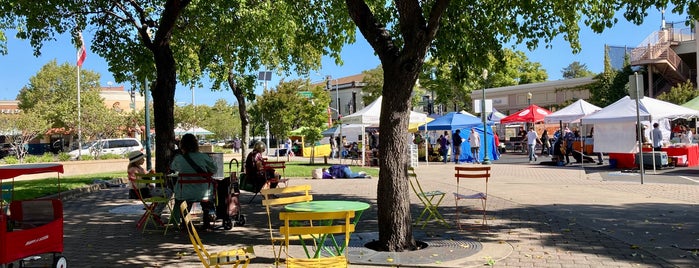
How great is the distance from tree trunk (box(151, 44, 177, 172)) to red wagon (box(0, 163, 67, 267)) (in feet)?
15.4

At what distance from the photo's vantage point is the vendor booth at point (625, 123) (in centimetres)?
1816

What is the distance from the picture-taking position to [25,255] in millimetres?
5145

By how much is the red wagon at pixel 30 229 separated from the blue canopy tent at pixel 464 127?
2086 centimetres

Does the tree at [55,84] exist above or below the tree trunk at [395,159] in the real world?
above

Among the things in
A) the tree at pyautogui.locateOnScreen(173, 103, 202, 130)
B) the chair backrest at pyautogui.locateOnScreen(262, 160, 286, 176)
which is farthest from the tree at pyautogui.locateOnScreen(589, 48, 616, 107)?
the chair backrest at pyautogui.locateOnScreen(262, 160, 286, 176)

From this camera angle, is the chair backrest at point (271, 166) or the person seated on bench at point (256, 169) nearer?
the person seated on bench at point (256, 169)

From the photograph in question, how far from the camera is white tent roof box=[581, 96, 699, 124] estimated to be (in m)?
18.0

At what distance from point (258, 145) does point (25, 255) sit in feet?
19.4

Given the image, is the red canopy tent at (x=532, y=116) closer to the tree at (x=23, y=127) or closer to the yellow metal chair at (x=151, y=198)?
the yellow metal chair at (x=151, y=198)

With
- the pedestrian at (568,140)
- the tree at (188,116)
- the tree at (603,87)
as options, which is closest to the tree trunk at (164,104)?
the pedestrian at (568,140)

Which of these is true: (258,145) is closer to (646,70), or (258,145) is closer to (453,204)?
(453,204)

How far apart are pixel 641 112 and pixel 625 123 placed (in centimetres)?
94

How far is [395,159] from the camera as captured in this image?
659cm

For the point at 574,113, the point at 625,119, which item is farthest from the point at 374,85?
the point at 625,119
